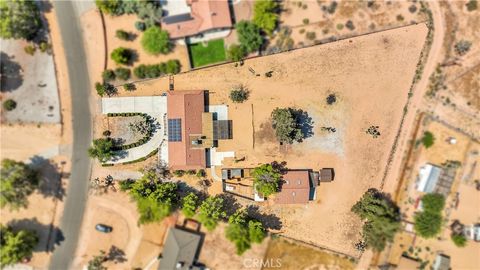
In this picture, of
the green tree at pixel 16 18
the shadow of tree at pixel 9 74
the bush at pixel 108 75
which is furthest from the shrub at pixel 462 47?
the shadow of tree at pixel 9 74

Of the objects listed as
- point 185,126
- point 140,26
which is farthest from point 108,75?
point 185,126

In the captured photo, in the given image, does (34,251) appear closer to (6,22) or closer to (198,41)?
(6,22)

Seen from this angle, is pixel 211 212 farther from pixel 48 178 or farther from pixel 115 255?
pixel 48 178

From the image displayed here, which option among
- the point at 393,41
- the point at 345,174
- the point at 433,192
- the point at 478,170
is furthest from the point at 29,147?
the point at 478,170

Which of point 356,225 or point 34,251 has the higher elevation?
point 356,225

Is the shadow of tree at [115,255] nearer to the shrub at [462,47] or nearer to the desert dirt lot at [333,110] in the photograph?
the desert dirt lot at [333,110]
